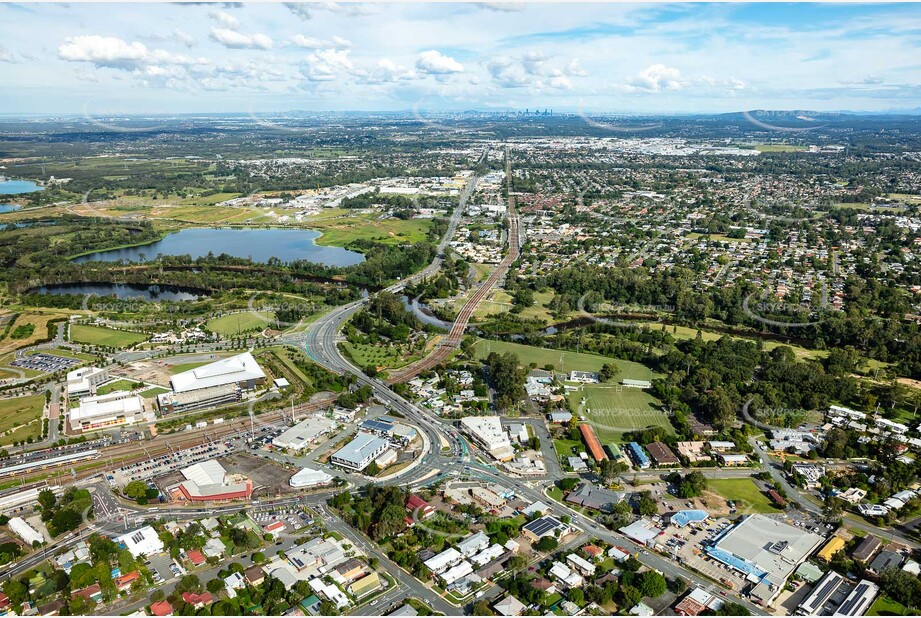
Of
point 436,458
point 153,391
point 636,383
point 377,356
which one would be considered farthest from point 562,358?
point 153,391

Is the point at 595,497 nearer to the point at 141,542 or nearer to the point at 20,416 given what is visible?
the point at 141,542

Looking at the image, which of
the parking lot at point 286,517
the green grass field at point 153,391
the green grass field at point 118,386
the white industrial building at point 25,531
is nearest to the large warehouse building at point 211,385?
the green grass field at point 153,391

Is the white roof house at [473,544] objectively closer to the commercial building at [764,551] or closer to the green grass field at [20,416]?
the commercial building at [764,551]

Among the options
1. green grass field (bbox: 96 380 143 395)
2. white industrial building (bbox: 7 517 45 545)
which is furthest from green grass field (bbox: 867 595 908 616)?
green grass field (bbox: 96 380 143 395)

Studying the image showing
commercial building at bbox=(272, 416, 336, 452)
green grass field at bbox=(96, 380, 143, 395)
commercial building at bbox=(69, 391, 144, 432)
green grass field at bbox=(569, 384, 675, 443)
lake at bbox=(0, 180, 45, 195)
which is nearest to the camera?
commercial building at bbox=(272, 416, 336, 452)

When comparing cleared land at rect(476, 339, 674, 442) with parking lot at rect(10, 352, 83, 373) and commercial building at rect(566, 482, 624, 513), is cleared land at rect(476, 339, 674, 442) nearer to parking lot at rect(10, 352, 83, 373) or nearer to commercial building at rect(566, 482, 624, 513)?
commercial building at rect(566, 482, 624, 513)

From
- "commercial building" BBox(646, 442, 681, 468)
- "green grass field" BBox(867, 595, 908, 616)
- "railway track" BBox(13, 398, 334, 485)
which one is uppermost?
"railway track" BBox(13, 398, 334, 485)
